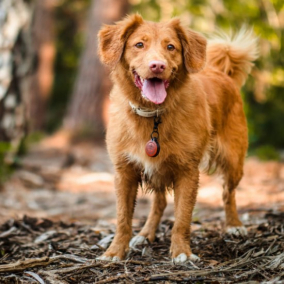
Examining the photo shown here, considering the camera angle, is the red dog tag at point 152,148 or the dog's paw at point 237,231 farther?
the dog's paw at point 237,231

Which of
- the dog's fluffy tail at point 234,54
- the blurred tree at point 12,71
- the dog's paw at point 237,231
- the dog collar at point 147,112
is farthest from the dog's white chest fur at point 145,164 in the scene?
the blurred tree at point 12,71

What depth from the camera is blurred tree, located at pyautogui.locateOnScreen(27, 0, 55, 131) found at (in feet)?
61.8

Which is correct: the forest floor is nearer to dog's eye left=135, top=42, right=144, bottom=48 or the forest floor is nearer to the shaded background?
the shaded background

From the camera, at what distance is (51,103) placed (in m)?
23.0

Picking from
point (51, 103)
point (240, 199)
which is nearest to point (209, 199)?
point (240, 199)

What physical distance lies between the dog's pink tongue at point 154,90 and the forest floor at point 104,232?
1280 millimetres

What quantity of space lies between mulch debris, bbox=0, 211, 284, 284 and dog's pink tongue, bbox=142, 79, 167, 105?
128 cm

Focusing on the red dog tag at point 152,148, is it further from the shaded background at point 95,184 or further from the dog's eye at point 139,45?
the dog's eye at point 139,45

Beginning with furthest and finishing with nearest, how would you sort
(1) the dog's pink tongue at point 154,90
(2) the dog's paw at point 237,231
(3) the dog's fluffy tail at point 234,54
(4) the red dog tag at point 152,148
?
(3) the dog's fluffy tail at point 234,54 → (2) the dog's paw at point 237,231 → (4) the red dog tag at point 152,148 → (1) the dog's pink tongue at point 154,90

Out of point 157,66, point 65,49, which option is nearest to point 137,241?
point 157,66

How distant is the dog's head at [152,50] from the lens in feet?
12.9

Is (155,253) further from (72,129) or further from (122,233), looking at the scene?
(72,129)

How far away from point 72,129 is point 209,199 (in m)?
5.33

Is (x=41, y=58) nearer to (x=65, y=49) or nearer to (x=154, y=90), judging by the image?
(x=65, y=49)
